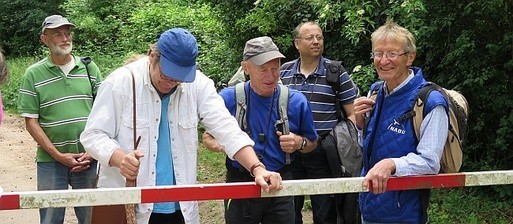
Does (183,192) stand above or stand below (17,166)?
above

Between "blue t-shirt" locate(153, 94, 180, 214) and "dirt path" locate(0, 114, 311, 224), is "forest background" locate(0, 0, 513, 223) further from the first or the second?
"blue t-shirt" locate(153, 94, 180, 214)

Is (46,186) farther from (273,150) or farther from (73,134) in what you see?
(273,150)

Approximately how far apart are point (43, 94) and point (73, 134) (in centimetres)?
36

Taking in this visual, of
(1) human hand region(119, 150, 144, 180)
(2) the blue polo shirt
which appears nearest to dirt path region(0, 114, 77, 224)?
(2) the blue polo shirt

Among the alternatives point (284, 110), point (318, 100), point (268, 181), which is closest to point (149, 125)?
point (268, 181)

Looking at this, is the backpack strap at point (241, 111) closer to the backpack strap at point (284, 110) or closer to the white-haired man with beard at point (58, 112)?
the backpack strap at point (284, 110)

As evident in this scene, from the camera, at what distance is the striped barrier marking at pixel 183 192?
123 inches

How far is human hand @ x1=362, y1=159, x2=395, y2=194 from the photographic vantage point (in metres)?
3.27

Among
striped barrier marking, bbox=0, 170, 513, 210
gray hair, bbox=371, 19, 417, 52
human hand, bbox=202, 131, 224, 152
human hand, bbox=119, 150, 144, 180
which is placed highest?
gray hair, bbox=371, 19, 417, 52

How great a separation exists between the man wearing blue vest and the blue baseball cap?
942 millimetres

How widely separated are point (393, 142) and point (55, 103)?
2.65 metres

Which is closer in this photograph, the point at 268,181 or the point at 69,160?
the point at 268,181

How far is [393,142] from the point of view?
3391mm

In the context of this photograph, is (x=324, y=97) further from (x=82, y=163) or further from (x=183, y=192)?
(x=183, y=192)
